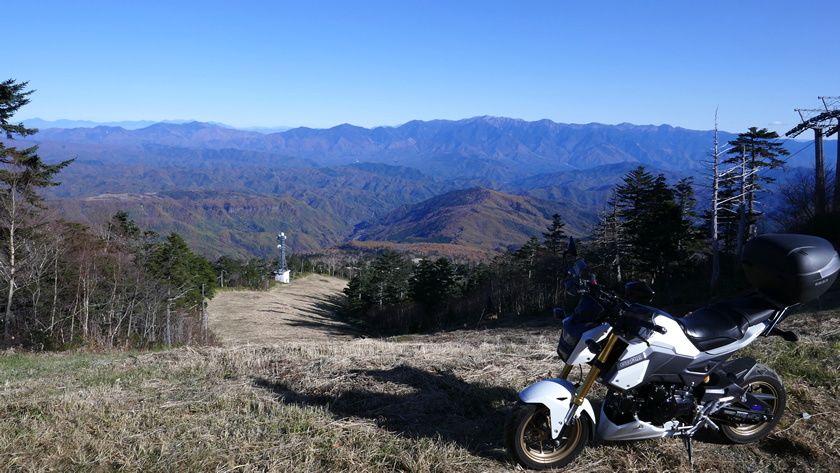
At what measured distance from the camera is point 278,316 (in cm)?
4212

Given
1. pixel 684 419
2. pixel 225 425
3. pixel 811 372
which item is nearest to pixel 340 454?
pixel 225 425

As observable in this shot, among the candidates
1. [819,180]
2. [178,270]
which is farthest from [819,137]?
[178,270]

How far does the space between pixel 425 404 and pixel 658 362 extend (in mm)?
2297

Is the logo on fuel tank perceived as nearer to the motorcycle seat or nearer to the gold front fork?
the gold front fork

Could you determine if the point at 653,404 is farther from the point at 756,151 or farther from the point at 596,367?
the point at 756,151

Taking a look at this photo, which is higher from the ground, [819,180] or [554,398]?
[819,180]

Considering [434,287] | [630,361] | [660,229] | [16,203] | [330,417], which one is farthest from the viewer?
[434,287]

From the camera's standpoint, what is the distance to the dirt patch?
1316 inches

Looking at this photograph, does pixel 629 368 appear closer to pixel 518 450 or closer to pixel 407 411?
pixel 518 450

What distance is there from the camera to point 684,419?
3729mm

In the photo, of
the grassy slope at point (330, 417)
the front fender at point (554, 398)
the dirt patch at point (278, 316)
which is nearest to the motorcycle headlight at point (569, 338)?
the front fender at point (554, 398)

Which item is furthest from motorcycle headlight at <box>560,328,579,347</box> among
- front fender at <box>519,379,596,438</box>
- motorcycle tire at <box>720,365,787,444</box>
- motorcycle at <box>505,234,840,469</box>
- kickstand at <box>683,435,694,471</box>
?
motorcycle tire at <box>720,365,787,444</box>

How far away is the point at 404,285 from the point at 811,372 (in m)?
48.5

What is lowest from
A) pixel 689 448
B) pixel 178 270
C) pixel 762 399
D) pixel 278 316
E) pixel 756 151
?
pixel 278 316
